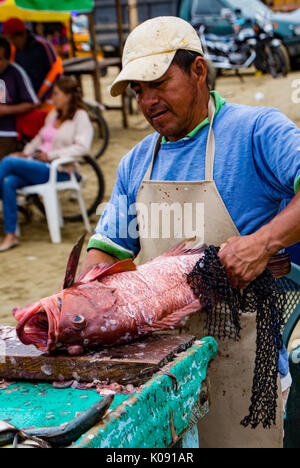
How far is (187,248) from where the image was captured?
2.34m

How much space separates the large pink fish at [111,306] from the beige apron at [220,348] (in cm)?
15

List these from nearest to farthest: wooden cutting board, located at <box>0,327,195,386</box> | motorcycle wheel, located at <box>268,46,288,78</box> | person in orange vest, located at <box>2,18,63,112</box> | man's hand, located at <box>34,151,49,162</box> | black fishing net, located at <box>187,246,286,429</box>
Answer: wooden cutting board, located at <box>0,327,195,386</box>
black fishing net, located at <box>187,246,286,429</box>
man's hand, located at <box>34,151,49,162</box>
person in orange vest, located at <box>2,18,63,112</box>
motorcycle wheel, located at <box>268,46,288,78</box>

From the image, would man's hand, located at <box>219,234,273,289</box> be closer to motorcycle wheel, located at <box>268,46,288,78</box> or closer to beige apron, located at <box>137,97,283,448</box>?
beige apron, located at <box>137,97,283,448</box>

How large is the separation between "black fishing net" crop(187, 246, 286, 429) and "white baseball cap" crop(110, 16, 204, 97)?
716mm

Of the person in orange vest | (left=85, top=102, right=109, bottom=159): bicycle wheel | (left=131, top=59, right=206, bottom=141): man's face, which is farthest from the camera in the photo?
(left=85, top=102, right=109, bottom=159): bicycle wheel

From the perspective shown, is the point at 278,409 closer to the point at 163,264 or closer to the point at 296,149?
the point at 163,264

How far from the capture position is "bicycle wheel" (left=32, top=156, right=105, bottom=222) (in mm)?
7477

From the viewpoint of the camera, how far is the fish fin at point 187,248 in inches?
90.6

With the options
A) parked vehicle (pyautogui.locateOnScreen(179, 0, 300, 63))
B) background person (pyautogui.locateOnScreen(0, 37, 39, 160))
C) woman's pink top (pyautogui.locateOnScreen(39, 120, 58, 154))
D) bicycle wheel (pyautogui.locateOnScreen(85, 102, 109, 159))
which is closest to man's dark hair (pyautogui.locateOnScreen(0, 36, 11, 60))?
background person (pyautogui.locateOnScreen(0, 37, 39, 160))

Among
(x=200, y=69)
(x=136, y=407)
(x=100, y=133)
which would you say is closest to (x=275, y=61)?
(x=100, y=133)

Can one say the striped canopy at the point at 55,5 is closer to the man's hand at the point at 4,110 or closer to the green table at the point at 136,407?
the man's hand at the point at 4,110

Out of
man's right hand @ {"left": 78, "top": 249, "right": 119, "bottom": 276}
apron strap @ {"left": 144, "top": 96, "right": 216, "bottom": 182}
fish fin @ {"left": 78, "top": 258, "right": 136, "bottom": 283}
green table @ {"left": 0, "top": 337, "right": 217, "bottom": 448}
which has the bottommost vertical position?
green table @ {"left": 0, "top": 337, "right": 217, "bottom": 448}

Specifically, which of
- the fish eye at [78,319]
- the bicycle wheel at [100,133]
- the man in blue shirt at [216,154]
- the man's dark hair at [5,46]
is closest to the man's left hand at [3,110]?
the man's dark hair at [5,46]
